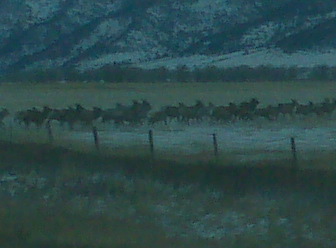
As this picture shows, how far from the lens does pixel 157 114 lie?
35.4 m

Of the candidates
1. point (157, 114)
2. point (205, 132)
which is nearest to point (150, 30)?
point (157, 114)

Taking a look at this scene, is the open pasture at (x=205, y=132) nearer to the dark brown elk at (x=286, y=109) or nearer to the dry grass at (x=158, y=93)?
the dry grass at (x=158, y=93)

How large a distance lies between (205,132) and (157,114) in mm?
4691

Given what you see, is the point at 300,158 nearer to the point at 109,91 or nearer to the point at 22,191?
the point at 22,191

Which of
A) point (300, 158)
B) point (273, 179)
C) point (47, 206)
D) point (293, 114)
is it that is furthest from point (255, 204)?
point (293, 114)

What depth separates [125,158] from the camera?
62.0 ft

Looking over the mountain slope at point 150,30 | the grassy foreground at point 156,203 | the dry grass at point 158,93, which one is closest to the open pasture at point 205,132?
the dry grass at point 158,93

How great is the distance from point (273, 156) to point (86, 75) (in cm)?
6917

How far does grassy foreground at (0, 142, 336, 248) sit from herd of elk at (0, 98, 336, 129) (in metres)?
15.0

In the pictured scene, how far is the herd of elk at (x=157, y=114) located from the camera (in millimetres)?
34906

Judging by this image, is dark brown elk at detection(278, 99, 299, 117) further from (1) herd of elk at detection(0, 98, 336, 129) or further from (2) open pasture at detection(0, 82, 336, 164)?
(2) open pasture at detection(0, 82, 336, 164)

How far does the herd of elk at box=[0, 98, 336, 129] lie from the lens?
3491 cm

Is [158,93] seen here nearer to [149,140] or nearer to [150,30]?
[149,140]

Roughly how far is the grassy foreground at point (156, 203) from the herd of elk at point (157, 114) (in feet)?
49.1
